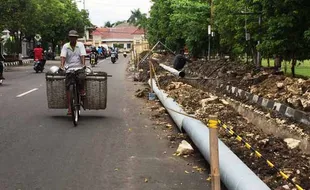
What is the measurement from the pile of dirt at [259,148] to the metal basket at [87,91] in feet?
6.64

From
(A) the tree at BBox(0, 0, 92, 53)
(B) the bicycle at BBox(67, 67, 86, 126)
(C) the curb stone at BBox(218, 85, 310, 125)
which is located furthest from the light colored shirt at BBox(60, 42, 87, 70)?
(A) the tree at BBox(0, 0, 92, 53)

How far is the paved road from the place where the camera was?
5578 millimetres

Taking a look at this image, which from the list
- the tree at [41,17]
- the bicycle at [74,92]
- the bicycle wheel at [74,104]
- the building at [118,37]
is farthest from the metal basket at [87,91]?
the building at [118,37]

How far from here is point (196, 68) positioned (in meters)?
21.8

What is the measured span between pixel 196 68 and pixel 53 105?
41.9 feet

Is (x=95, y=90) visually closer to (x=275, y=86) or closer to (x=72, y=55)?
(x=72, y=55)

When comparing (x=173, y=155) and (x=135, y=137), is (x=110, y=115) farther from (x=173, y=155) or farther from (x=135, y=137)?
(x=173, y=155)

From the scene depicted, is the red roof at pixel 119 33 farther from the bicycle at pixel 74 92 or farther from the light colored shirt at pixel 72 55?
the bicycle at pixel 74 92

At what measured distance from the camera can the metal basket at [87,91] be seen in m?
9.74

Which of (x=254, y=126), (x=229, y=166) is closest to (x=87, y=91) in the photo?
(x=254, y=126)

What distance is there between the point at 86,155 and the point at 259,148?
2.59m

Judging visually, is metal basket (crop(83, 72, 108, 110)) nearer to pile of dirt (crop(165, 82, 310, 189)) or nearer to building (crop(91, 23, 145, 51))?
pile of dirt (crop(165, 82, 310, 189))

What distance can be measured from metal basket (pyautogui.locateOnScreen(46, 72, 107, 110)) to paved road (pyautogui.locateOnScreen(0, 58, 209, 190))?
1.10 ft

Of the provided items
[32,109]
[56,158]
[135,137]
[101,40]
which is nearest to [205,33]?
[32,109]
